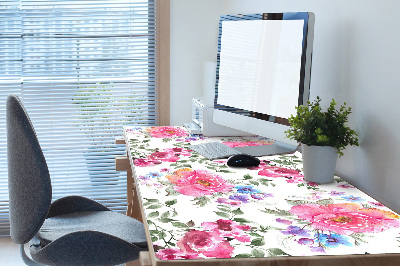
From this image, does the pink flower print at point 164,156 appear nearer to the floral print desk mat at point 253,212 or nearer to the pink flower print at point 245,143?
the floral print desk mat at point 253,212

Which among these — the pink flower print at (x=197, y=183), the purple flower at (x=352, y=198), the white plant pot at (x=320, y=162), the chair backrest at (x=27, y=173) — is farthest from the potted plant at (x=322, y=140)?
the chair backrest at (x=27, y=173)

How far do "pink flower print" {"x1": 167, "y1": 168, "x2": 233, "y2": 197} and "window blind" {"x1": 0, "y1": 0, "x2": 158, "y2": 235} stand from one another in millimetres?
1675

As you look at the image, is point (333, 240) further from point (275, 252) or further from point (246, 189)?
point (246, 189)

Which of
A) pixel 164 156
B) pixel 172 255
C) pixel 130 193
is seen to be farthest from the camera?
pixel 130 193

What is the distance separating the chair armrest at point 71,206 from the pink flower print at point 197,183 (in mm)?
567

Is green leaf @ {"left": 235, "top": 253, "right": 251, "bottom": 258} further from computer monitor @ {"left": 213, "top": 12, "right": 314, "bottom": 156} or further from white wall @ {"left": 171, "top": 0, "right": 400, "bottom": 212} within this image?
A: computer monitor @ {"left": 213, "top": 12, "right": 314, "bottom": 156}

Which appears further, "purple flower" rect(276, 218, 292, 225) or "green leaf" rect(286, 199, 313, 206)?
"green leaf" rect(286, 199, 313, 206)

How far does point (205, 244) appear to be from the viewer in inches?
47.3

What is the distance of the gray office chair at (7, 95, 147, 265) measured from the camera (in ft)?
5.69

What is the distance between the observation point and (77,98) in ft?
11.3

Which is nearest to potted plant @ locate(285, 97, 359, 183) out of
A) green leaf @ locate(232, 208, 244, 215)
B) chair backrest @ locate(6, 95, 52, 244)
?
green leaf @ locate(232, 208, 244, 215)

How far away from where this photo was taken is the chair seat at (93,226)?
6.54ft

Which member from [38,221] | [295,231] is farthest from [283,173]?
[38,221]

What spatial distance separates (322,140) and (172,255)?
73 cm
